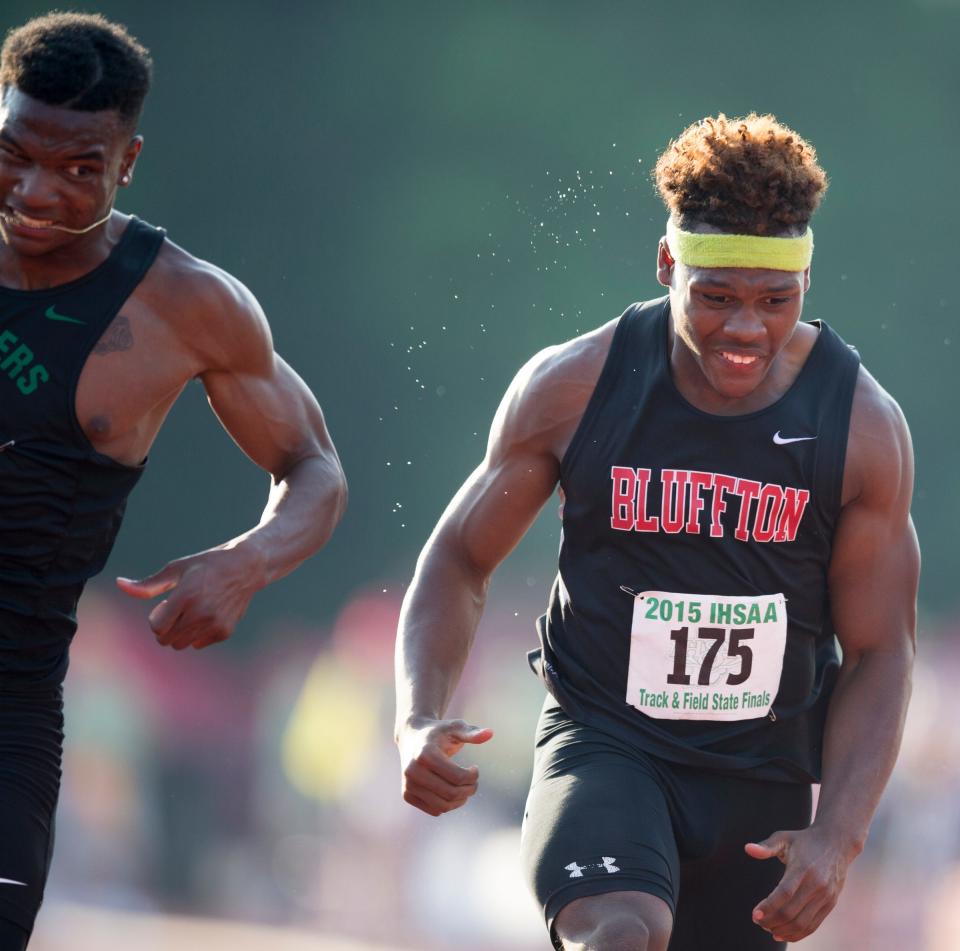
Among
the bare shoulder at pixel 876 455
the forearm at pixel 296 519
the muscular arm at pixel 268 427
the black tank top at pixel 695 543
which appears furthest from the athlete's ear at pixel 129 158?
the bare shoulder at pixel 876 455

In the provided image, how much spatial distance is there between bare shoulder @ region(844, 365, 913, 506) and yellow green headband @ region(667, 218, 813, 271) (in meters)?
0.35

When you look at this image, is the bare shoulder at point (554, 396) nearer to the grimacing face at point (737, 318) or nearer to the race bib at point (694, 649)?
the grimacing face at point (737, 318)

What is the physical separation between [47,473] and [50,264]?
1.53 ft

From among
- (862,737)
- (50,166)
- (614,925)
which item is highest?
(50,166)

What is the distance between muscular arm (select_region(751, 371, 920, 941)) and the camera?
3867 millimetres

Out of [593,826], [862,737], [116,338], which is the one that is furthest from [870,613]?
[116,338]

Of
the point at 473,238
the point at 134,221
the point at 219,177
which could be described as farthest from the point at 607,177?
the point at 134,221

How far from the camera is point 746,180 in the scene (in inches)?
155

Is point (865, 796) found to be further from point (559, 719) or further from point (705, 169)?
point (705, 169)

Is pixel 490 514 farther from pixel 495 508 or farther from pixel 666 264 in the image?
pixel 666 264

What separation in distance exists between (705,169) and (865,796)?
55.6 inches

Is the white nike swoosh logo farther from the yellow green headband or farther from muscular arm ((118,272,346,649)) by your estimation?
muscular arm ((118,272,346,649))

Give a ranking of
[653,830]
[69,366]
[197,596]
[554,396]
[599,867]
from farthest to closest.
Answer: [554,396]
[69,366]
[653,830]
[599,867]
[197,596]

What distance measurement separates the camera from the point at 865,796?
12.5 feet
